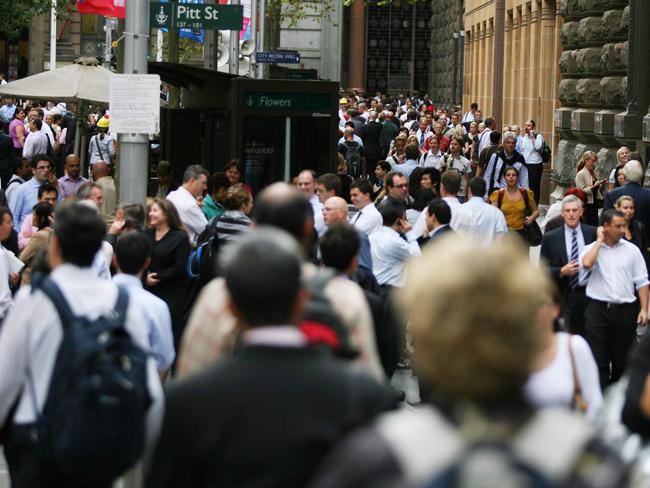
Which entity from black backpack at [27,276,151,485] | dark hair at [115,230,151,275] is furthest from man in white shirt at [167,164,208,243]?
black backpack at [27,276,151,485]

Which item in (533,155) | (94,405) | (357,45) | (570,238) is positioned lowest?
(94,405)

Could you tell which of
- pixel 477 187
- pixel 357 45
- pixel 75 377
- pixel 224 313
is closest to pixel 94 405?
pixel 75 377

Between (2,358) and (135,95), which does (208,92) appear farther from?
(2,358)

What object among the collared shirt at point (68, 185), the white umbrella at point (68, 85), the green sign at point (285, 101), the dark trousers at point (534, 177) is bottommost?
the collared shirt at point (68, 185)

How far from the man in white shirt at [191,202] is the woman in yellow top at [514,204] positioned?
13.7 feet

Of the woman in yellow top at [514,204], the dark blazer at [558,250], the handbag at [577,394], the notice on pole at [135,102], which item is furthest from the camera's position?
the woman in yellow top at [514,204]

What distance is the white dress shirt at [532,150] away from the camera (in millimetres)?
26094

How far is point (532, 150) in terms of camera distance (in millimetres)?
26141

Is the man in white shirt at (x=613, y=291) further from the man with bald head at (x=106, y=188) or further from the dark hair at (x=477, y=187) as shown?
the man with bald head at (x=106, y=188)

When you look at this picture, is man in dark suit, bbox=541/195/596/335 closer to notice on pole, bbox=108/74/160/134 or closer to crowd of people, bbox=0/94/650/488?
crowd of people, bbox=0/94/650/488

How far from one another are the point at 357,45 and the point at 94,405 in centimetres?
7363

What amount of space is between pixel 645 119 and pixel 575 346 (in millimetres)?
13714

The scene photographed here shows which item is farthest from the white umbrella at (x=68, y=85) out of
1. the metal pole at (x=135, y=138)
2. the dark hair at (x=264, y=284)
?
the dark hair at (x=264, y=284)

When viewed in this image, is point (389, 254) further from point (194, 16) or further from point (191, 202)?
point (194, 16)
